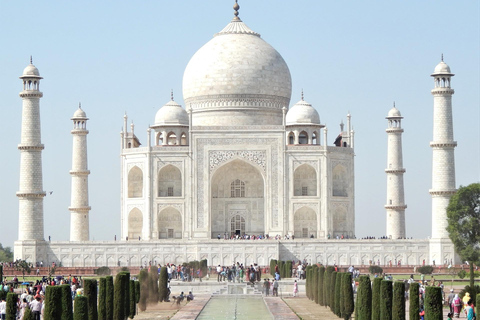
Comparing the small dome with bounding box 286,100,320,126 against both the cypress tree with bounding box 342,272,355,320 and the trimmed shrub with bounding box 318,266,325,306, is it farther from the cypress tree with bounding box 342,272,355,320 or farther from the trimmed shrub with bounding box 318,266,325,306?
the cypress tree with bounding box 342,272,355,320

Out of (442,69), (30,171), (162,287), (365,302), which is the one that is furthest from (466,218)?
(365,302)

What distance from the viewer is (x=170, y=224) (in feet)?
123

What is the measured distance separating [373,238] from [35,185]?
1095 centimetres

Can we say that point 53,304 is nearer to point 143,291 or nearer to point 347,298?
point 347,298

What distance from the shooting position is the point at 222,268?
100ft

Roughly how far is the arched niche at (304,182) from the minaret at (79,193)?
286 inches

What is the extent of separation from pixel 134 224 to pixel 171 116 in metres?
4.24

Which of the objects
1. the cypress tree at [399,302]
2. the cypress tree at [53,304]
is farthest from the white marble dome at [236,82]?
the cypress tree at [53,304]

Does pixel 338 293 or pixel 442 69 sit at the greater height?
pixel 442 69

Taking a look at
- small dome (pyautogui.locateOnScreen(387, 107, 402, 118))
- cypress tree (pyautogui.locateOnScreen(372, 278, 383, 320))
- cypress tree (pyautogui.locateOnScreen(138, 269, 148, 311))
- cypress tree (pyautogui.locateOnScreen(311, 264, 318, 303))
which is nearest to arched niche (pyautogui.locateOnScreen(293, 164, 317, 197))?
small dome (pyautogui.locateOnScreen(387, 107, 402, 118))

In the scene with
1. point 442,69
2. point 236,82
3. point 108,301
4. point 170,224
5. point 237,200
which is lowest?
point 108,301

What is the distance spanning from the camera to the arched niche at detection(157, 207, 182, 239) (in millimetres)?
37375

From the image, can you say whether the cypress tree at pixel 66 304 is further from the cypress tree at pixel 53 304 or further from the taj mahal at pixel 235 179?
the taj mahal at pixel 235 179

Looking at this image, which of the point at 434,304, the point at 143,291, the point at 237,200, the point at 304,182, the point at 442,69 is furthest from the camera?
the point at 237,200
